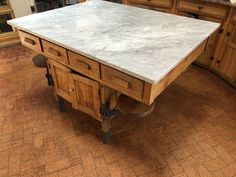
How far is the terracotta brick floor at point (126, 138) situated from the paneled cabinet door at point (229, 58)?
18 centimetres

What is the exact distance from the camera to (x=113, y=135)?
1935 millimetres

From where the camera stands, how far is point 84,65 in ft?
4.46

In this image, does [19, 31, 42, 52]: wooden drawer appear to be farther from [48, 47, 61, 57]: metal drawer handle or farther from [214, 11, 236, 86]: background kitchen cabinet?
[214, 11, 236, 86]: background kitchen cabinet

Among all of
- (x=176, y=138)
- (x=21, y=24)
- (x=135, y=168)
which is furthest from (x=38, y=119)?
(x=176, y=138)

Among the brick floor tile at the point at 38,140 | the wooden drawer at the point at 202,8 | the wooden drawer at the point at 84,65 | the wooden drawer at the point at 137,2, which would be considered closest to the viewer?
the wooden drawer at the point at 84,65

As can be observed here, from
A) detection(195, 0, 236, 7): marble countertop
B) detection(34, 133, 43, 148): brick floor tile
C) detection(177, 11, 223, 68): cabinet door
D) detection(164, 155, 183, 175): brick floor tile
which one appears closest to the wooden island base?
detection(34, 133, 43, 148): brick floor tile

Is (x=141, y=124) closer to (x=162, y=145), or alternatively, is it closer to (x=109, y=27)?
(x=162, y=145)

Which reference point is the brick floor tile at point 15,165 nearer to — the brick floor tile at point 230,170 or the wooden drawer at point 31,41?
the wooden drawer at point 31,41

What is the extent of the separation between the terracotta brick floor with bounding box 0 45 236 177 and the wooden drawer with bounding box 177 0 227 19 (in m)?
0.86

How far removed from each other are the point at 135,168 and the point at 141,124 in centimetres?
50

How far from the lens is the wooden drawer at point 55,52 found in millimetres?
1447

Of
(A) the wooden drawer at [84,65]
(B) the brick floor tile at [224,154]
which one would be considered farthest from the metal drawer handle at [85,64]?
(B) the brick floor tile at [224,154]

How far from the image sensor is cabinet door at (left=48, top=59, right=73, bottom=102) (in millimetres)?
1613

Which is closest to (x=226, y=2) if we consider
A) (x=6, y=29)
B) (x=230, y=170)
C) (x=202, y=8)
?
(x=202, y=8)
